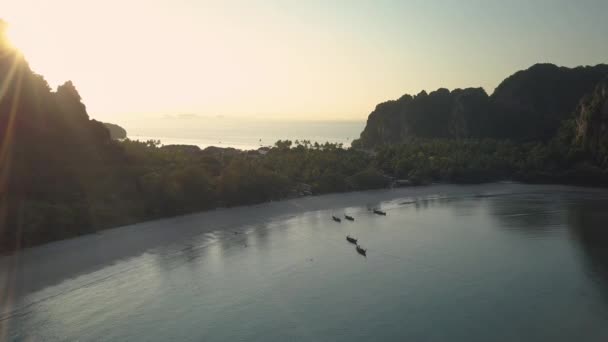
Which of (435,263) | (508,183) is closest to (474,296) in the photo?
(435,263)

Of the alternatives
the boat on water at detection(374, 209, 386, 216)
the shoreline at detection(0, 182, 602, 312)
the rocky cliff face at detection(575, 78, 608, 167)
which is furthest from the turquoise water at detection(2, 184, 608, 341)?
the rocky cliff face at detection(575, 78, 608, 167)

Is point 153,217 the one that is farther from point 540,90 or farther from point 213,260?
point 540,90

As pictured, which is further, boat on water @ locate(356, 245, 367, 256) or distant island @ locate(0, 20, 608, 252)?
distant island @ locate(0, 20, 608, 252)

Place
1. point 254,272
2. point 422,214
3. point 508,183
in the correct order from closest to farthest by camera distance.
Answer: point 254,272, point 422,214, point 508,183

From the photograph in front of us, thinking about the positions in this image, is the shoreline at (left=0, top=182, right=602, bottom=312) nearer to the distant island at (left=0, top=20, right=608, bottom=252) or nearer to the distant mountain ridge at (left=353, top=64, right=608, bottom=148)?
the distant island at (left=0, top=20, right=608, bottom=252)

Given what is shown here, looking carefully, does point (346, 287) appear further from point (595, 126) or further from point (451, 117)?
point (451, 117)

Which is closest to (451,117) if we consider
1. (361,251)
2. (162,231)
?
(361,251)
